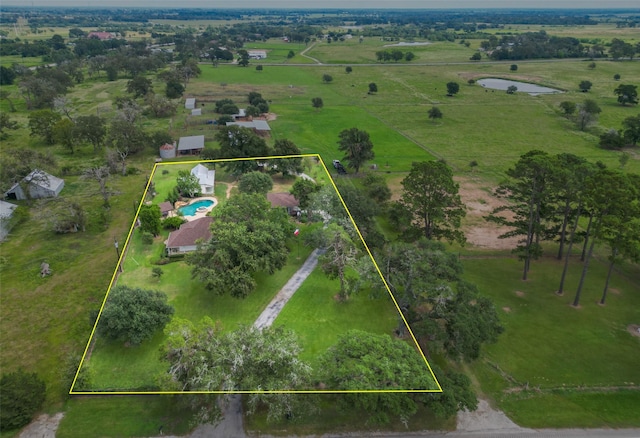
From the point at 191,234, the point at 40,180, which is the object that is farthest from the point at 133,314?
the point at 40,180

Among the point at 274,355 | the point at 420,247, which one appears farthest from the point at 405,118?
the point at 274,355

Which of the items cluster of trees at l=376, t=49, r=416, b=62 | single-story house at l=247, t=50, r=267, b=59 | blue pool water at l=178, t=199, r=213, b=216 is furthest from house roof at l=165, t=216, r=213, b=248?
single-story house at l=247, t=50, r=267, b=59

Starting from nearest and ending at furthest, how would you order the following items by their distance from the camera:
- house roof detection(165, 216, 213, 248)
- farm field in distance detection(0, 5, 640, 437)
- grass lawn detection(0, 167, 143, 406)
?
house roof detection(165, 216, 213, 248), farm field in distance detection(0, 5, 640, 437), grass lawn detection(0, 167, 143, 406)

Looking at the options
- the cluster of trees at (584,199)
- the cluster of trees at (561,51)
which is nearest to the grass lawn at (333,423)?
the cluster of trees at (584,199)

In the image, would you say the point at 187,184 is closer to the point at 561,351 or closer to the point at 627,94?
the point at 561,351

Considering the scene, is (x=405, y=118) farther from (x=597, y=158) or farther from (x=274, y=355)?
(x=274, y=355)

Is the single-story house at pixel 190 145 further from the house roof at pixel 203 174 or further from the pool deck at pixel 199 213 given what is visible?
the pool deck at pixel 199 213

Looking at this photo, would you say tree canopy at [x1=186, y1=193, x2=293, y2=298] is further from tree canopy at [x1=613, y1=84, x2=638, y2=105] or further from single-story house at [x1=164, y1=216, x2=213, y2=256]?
tree canopy at [x1=613, y1=84, x2=638, y2=105]
